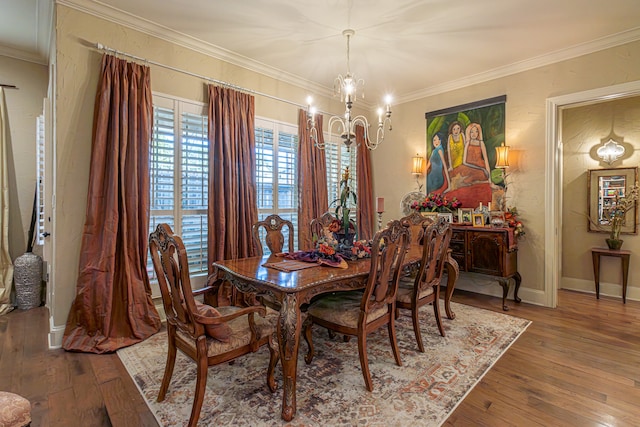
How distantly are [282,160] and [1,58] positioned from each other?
3.55 meters

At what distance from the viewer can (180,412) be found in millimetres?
1858

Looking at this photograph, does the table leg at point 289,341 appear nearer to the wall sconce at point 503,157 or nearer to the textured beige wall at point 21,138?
the wall sconce at point 503,157

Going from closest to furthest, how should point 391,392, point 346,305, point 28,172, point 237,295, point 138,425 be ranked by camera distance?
point 138,425 < point 391,392 < point 346,305 < point 237,295 < point 28,172

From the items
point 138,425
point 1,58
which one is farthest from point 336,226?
point 1,58

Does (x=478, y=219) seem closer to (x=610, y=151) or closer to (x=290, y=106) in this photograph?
(x=610, y=151)

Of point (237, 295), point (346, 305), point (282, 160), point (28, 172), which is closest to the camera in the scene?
point (346, 305)

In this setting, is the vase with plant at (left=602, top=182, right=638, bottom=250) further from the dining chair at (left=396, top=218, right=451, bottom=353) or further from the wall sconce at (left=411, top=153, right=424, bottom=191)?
the dining chair at (left=396, top=218, right=451, bottom=353)

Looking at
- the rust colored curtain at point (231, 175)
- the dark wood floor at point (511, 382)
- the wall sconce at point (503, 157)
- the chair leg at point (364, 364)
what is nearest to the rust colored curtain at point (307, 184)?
the rust colored curtain at point (231, 175)

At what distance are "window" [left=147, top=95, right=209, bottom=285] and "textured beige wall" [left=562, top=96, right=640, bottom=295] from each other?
5195 millimetres

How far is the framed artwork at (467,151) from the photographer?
4.16 m

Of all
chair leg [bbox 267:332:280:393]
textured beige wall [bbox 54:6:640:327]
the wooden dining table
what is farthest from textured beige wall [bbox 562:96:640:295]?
chair leg [bbox 267:332:280:393]

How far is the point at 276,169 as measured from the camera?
4188 mm

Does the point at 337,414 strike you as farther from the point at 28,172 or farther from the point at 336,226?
the point at 28,172

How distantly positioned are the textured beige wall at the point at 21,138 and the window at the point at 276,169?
2.85m
